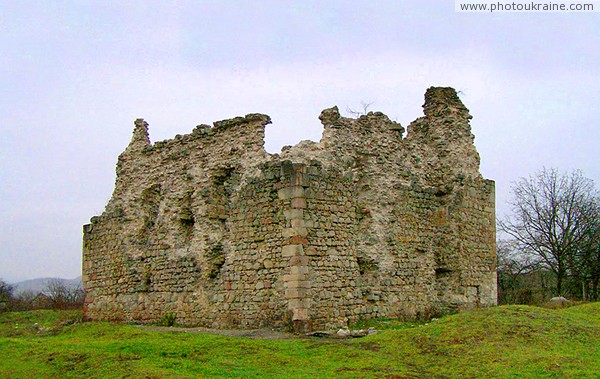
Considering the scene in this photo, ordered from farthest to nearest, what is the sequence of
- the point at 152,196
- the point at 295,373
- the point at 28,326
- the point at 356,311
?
the point at 28,326
the point at 152,196
the point at 356,311
the point at 295,373

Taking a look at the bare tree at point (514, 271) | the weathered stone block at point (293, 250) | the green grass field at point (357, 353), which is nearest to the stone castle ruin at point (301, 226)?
the weathered stone block at point (293, 250)

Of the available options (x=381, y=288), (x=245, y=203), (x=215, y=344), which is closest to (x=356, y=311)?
(x=381, y=288)

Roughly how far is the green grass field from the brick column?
1361 millimetres

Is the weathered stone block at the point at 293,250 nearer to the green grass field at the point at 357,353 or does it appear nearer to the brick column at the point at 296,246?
the brick column at the point at 296,246

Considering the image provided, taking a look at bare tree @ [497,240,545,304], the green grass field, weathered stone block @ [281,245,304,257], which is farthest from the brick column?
bare tree @ [497,240,545,304]

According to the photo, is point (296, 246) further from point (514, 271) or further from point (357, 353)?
point (514, 271)

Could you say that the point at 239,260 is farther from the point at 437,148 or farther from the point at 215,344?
the point at 437,148

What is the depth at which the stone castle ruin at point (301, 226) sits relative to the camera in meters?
14.0

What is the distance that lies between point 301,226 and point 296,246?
39 centimetres

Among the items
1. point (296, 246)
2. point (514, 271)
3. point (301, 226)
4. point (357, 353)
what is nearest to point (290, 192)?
point (301, 226)

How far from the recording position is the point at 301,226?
13711mm

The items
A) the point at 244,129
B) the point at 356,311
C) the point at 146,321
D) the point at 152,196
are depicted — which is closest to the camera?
the point at 356,311

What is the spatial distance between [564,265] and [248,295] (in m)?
19.5

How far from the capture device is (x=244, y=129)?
15656mm
